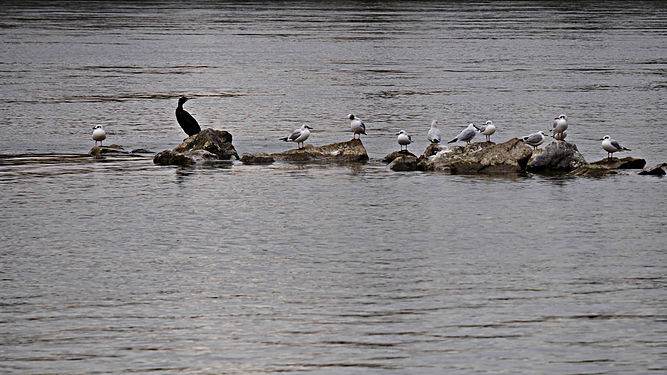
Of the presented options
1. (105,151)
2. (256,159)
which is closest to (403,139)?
(256,159)

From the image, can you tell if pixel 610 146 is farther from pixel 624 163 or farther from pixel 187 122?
pixel 187 122

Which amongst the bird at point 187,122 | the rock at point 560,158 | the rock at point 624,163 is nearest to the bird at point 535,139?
the rock at point 560,158

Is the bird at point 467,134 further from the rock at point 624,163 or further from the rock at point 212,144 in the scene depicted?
the rock at point 212,144

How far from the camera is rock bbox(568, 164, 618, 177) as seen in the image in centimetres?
2611

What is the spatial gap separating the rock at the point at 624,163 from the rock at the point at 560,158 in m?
0.69

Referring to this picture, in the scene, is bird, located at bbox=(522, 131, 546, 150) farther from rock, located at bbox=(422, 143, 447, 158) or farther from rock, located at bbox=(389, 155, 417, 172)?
rock, located at bbox=(389, 155, 417, 172)

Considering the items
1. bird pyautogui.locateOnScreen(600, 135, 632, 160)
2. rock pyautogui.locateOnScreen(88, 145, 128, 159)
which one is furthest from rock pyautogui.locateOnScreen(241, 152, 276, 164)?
bird pyautogui.locateOnScreen(600, 135, 632, 160)

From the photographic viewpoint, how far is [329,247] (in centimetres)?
1959

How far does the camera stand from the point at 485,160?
27.0 metres

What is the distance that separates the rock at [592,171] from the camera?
26.1m

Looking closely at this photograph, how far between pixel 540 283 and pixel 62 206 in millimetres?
10065

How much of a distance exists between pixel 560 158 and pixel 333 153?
537cm

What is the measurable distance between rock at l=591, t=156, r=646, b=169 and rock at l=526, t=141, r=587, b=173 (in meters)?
0.69

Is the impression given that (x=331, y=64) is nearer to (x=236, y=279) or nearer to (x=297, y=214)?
(x=297, y=214)
